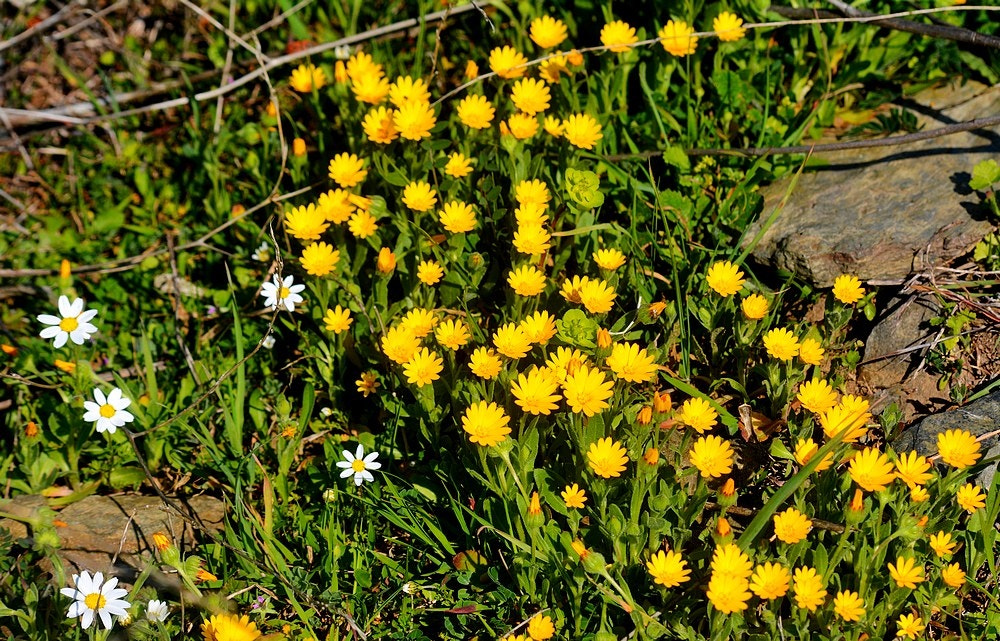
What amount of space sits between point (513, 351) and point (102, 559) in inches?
56.9

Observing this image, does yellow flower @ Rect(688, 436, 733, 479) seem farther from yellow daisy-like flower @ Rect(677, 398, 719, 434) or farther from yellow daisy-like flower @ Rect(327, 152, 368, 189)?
yellow daisy-like flower @ Rect(327, 152, 368, 189)

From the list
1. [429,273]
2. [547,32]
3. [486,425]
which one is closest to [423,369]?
[486,425]

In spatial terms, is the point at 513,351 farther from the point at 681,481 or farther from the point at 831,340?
the point at 831,340

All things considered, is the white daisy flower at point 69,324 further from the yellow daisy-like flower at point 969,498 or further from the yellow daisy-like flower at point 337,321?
the yellow daisy-like flower at point 969,498

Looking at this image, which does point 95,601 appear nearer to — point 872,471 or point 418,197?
point 418,197

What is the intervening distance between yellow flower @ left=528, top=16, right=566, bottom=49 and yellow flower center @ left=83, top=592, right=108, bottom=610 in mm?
2428

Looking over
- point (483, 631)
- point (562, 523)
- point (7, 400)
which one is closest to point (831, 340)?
point (562, 523)

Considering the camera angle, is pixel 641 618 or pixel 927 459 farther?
pixel 927 459

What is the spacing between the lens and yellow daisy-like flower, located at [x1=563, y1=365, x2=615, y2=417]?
2.44 metres

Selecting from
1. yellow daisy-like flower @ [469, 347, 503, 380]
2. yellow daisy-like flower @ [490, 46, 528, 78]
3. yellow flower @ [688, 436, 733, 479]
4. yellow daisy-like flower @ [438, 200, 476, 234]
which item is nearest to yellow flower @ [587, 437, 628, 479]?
yellow flower @ [688, 436, 733, 479]

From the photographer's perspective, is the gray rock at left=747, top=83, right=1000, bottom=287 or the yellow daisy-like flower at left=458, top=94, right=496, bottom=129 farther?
the yellow daisy-like flower at left=458, top=94, right=496, bottom=129

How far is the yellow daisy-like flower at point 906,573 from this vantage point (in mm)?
2254

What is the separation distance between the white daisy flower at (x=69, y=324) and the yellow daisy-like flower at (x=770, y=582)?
2166mm

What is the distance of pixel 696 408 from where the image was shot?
2523 mm
